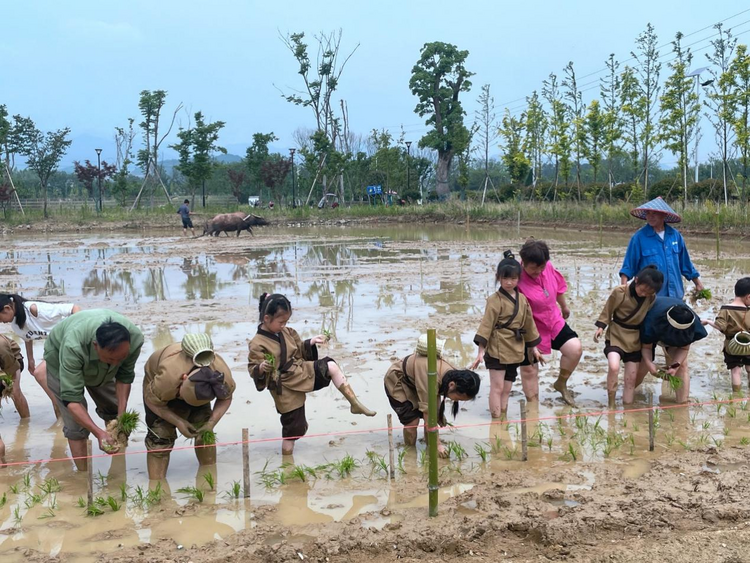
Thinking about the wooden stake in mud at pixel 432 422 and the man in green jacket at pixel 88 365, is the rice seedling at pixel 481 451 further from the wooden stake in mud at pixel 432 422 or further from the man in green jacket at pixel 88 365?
the man in green jacket at pixel 88 365

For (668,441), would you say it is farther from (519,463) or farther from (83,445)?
(83,445)

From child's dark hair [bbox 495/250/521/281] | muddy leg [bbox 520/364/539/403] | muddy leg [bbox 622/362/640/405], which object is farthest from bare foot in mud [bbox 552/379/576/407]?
child's dark hair [bbox 495/250/521/281]

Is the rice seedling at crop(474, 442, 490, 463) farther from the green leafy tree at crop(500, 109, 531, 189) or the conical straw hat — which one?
the green leafy tree at crop(500, 109, 531, 189)

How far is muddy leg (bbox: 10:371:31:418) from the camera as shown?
21.3 ft

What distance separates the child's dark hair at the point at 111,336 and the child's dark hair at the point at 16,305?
67.5 inches

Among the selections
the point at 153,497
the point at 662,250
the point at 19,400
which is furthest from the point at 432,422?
the point at 19,400

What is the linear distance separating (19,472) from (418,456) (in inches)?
112

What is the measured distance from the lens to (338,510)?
469 cm

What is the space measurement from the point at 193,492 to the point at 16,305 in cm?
242

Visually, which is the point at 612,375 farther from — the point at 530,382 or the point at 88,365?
the point at 88,365

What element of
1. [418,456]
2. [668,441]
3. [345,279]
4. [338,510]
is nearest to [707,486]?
[668,441]

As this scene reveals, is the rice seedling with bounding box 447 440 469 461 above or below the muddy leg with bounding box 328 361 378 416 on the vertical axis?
below

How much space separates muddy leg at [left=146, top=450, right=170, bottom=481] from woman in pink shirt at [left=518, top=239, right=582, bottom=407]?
9.92 feet

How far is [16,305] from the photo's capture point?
6148 mm
